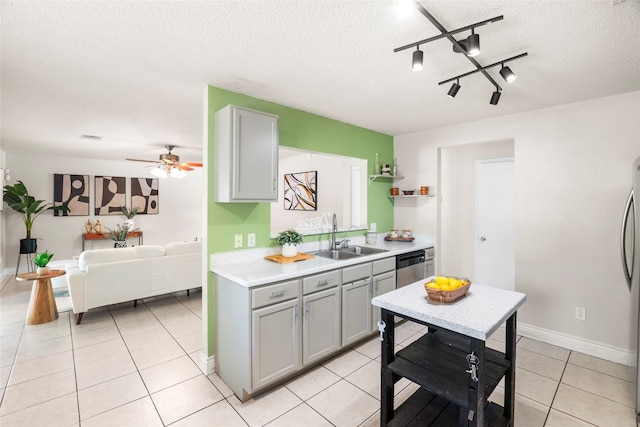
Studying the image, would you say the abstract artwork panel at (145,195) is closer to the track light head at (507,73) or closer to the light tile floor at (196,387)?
the light tile floor at (196,387)

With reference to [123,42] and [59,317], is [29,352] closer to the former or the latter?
[59,317]

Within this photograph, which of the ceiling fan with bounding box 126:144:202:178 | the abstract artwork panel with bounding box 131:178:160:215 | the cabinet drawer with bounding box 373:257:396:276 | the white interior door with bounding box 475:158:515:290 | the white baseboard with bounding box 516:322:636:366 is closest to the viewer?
the white baseboard with bounding box 516:322:636:366

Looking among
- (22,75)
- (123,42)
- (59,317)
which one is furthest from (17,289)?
(123,42)

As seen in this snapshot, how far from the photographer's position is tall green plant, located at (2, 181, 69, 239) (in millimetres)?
5414

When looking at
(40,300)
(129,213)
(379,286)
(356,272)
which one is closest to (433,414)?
(356,272)

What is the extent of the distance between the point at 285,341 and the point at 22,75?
2905 millimetres

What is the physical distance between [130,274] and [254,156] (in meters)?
2.55

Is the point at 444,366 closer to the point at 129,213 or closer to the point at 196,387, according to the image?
the point at 196,387

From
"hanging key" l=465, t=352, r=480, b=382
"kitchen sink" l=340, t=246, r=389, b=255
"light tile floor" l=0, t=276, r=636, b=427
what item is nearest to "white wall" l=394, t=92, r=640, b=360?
"light tile floor" l=0, t=276, r=636, b=427

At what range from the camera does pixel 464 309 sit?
1613 millimetres

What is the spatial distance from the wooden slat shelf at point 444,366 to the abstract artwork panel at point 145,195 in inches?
276

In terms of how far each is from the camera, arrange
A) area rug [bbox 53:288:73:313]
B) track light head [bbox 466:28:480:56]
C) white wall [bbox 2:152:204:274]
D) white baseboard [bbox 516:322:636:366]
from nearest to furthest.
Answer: track light head [bbox 466:28:480:56], white baseboard [bbox 516:322:636:366], area rug [bbox 53:288:73:313], white wall [bbox 2:152:204:274]

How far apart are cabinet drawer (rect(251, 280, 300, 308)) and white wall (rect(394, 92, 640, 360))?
2566mm

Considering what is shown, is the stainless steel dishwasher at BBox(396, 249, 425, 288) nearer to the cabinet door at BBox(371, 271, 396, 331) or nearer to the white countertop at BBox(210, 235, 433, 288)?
the cabinet door at BBox(371, 271, 396, 331)
